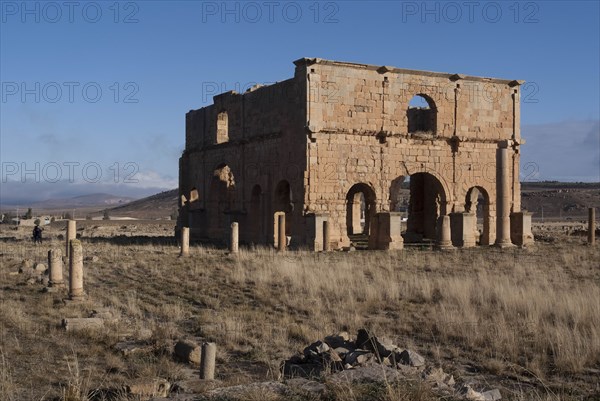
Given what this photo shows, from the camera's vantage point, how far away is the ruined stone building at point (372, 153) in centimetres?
2534

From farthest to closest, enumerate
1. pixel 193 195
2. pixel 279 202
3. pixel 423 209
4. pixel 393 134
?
pixel 193 195
pixel 423 209
pixel 279 202
pixel 393 134

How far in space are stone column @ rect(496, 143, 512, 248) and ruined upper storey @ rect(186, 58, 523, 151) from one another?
1912 millimetres

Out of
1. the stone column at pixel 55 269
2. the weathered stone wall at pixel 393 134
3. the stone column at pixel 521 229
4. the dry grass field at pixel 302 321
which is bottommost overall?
the dry grass field at pixel 302 321

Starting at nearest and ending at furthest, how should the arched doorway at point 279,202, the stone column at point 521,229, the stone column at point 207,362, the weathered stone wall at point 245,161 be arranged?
the stone column at point 207,362 < the weathered stone wall at point 245,161 < the arched doorway at point 279,202 < the stone column at point 521,229

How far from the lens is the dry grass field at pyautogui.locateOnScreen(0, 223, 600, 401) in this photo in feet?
25.4

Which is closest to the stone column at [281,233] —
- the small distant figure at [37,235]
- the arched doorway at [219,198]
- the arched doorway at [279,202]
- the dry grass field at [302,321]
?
the arched doorway at [279,202]

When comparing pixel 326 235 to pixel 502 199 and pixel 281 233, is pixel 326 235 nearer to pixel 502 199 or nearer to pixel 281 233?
pixel 281 233

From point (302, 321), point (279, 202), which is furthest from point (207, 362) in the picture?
point (279, 202)

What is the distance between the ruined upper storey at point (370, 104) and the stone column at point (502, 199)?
1.91 metres

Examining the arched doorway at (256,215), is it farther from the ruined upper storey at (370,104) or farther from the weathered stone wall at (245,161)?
the ruined upper storey at (370,104)

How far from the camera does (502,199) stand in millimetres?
26828

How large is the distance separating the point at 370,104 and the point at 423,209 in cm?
760

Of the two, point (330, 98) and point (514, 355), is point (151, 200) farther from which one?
point (514, 355)

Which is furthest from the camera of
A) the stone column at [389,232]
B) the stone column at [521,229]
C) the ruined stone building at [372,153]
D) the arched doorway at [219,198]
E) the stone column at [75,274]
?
the arched doorway at [219,198]
